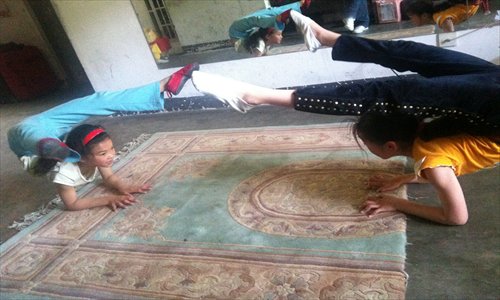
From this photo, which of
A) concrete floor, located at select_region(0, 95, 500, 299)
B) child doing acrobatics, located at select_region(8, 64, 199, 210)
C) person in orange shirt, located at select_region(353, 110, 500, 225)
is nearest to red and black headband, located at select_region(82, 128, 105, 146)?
child doing acrobatics, located at select_region(8, 64, 199, 210)

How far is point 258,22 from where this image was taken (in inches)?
99.5

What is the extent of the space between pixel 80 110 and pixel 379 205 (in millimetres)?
1421

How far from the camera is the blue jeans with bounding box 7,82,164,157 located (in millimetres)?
1664

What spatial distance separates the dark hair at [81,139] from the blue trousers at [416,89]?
40.3 inches

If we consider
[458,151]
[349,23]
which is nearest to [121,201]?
[458,151]

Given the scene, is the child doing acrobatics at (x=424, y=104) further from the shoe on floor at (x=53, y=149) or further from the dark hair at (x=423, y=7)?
the dark hair at (x=423, y=7)

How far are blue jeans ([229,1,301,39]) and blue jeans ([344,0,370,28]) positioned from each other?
372 millimetres

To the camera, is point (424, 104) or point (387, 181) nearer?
point (424, 104)

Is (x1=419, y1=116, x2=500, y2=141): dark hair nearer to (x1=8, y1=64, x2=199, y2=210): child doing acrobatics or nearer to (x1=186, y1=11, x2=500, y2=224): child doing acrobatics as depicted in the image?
(x1=186, y1=11, x2=500, y2=224): child doing acrobatics

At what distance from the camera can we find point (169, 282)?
1.37 meters

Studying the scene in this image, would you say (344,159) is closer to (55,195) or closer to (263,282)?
(263,282)

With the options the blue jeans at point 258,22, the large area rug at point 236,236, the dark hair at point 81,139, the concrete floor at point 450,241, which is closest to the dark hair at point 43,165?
the dark hair at point 81,139

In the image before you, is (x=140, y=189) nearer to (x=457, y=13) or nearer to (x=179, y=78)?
(x=179, y=78)

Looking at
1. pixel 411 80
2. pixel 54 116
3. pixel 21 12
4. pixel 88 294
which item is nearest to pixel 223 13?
pixel 54 116
